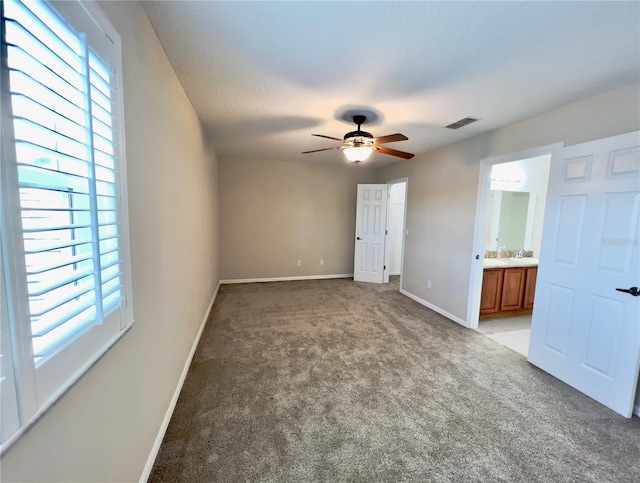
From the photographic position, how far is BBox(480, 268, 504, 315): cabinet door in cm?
356

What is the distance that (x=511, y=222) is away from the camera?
4352 millimetres

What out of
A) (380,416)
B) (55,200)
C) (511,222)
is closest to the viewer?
(55,200)

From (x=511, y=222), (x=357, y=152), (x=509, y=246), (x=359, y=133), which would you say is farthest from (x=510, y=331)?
(x=359, y=133)

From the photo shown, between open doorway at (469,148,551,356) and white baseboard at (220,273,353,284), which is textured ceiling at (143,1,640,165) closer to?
open doorway at (469,148,551,356)

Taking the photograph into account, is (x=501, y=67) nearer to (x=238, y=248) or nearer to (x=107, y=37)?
(x=107, y=37)

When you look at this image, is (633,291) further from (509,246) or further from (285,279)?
(285,279)

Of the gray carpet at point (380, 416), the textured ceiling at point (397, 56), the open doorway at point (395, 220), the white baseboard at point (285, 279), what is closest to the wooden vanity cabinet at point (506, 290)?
the gray carpet at point (380, 416)

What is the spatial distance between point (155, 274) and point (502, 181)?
479 cm

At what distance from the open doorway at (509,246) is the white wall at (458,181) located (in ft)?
0.41

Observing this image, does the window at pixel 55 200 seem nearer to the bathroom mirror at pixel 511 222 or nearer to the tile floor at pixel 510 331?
the tile floor at pixel 510 331

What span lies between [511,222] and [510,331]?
6.30ft

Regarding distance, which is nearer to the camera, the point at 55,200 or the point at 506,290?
the point at 55,200

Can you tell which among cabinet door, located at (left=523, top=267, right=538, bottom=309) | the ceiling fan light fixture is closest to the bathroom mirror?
cabinet door, located at (left=523, top=267, right=538, bottom=309)

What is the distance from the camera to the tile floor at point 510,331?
298 cm
